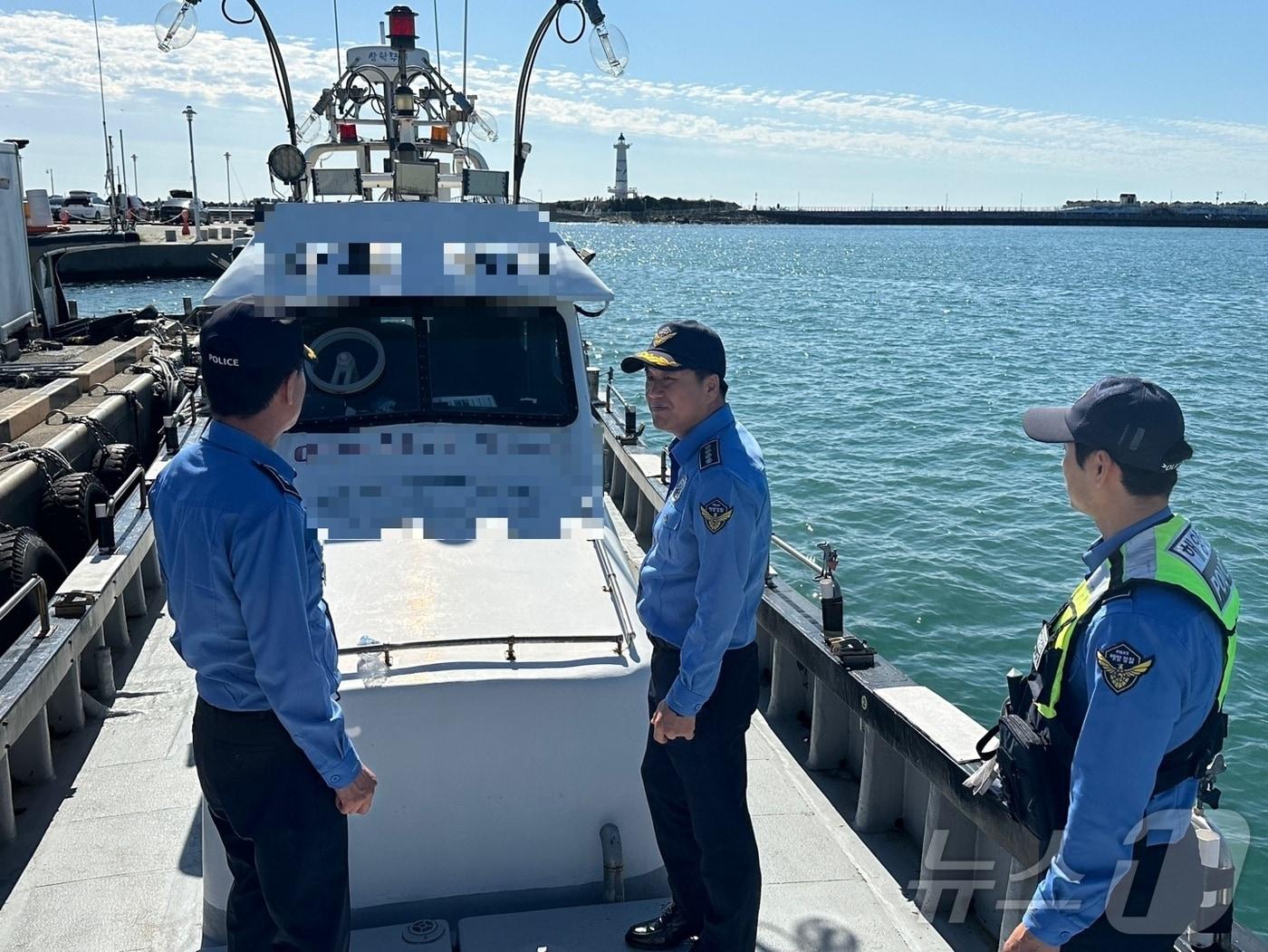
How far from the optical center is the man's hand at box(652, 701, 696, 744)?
334 centimetres

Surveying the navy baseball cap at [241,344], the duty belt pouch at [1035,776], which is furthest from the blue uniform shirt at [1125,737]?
the navy baseball cap at [241,344]

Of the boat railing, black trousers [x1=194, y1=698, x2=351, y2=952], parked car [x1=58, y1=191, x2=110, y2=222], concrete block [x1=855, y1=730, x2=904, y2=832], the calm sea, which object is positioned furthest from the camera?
parked car [x1=58, y1=191, x2=110, y2=222]

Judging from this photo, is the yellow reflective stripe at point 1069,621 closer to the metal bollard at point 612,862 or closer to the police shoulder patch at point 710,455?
the police shoulder patch at point 710,455

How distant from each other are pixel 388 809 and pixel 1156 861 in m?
2.43

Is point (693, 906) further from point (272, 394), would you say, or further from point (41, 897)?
point (41, 897)

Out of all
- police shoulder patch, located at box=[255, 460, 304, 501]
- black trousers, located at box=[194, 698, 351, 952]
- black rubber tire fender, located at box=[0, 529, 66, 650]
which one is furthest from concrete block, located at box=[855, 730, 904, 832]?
black rubber tire fender, located at box=[0, 529, 66, 650]

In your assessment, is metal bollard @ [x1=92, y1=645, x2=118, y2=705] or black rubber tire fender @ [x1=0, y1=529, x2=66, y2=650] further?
black rubber tire fender @ [x1=0, y1=529, x2=66, y2=650]

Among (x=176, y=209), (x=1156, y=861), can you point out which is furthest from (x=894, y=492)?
(x=176, y=209)

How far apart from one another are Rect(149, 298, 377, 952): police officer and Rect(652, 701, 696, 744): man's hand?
927 mm

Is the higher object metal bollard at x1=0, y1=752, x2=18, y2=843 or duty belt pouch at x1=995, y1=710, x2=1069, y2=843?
duty belt pouch at x1=995, y1=710, x2=1069, y2=843

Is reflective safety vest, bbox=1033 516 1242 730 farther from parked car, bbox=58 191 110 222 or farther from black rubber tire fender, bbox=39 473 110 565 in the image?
parked car, bbox=58 191 110 222

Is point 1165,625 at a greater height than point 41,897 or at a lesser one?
greater

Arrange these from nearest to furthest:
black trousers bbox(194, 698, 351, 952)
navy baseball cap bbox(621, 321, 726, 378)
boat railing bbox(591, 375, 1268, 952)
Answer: black trousers bbox(194, 698, 351, 952) < navy baseball cap bbox(621, 321, 726, 378) < boat railing bbox(591, 375, 1268, 952)

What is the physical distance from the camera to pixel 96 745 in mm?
5801
